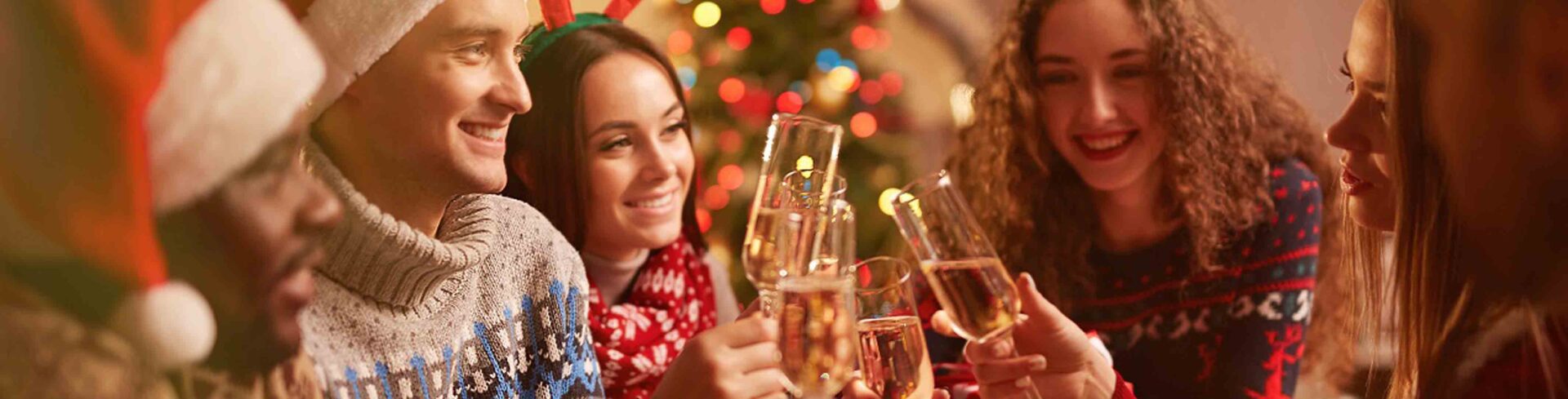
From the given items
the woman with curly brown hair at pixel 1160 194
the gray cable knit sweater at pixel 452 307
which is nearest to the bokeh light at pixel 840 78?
the woman with curly brown hair at pixel 1160 194

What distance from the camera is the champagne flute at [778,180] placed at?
4.08 ft

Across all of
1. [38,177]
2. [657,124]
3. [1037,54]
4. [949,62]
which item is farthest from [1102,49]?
[949,62]

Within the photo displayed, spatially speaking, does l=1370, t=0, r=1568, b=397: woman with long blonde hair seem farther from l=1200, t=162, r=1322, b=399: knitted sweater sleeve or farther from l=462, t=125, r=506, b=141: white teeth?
l=1200, t=162, r=1322, b=399: knitted sweater sleeve

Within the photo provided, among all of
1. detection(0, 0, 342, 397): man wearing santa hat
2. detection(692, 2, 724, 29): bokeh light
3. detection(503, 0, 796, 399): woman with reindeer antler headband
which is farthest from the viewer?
detection(692, 2, 724, 29): bokeh light

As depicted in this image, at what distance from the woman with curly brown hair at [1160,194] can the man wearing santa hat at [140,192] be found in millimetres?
1553

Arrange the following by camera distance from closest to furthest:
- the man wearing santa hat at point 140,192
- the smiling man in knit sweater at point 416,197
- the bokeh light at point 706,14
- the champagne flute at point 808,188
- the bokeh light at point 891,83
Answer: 1. the man wearing santa hat at point 140,192
2. the smiling man in knit sweater at point 416,197
3. the champagne flute at point 808,188
4. the bokeh light at point 706,14
5. the bokeh light at point 891,83

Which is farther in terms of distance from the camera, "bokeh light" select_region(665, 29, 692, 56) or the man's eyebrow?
"bokeh light" select_region(665, 29, 692, 56)

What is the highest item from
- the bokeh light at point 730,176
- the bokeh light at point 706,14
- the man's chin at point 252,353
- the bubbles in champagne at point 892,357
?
the man's chin at point 252,353

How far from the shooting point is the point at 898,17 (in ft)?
15.0

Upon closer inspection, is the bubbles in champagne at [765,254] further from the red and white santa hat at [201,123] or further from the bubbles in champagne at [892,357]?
the red and white santa hat at [201,123]

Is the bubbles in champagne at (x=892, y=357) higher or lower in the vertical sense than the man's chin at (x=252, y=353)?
lower

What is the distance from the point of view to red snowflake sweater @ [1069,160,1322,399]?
2.16m

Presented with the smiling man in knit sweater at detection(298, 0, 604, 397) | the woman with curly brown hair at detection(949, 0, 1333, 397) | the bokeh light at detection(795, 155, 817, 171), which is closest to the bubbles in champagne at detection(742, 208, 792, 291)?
the bokeh light at detection(795, 155, 817, 171)

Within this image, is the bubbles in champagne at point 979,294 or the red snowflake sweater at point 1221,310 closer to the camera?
the bubbles in champagne at point 979,294
